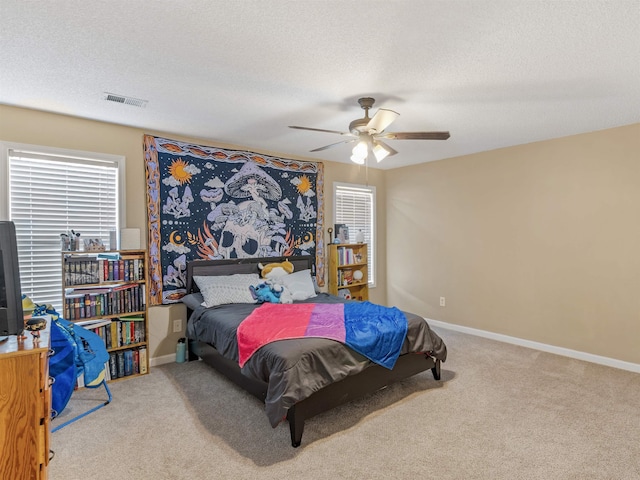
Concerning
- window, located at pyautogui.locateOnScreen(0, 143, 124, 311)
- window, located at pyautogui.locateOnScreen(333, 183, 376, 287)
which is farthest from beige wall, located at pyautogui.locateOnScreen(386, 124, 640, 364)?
window, located at pyautogui.locateOnScreen(0, 143, 124, 311)

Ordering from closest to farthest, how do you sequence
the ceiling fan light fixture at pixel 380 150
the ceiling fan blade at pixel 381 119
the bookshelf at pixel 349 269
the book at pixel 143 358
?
the ceiling fan blade at pixel 381 119 < the ceiling fan light fixture at pixel 380 150 < the book at pixel 143 358 < the bookshelf at pixel 349 269

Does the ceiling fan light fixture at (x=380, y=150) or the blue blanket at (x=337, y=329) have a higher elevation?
the ceiling fan light fixture at (x=380, y=150)

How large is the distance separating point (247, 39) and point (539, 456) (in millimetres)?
3097

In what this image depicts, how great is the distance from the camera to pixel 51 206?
3.27m

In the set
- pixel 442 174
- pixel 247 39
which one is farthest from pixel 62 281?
pixel 442 174

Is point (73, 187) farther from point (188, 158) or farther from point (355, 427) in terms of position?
point (355, 427)

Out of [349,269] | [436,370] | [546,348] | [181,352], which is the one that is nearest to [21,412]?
[181,352]

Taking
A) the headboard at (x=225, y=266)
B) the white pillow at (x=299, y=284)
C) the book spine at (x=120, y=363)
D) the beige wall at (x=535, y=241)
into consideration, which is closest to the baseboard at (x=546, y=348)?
the beige wall at (x=535, y=241)

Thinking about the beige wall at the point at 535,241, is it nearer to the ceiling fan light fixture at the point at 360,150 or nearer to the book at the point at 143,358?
the ceiling fan light fixture at the point at 360,150

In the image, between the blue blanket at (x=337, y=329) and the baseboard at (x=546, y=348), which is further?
the baseboard at (x=546, y=348)

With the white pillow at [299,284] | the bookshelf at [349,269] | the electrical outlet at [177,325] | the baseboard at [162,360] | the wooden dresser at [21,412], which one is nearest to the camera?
the wooden dresser at [21,412]

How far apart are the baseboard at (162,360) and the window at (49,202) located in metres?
1.06

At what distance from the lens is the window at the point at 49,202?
3.10 meters

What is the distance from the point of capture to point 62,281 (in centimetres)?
312
